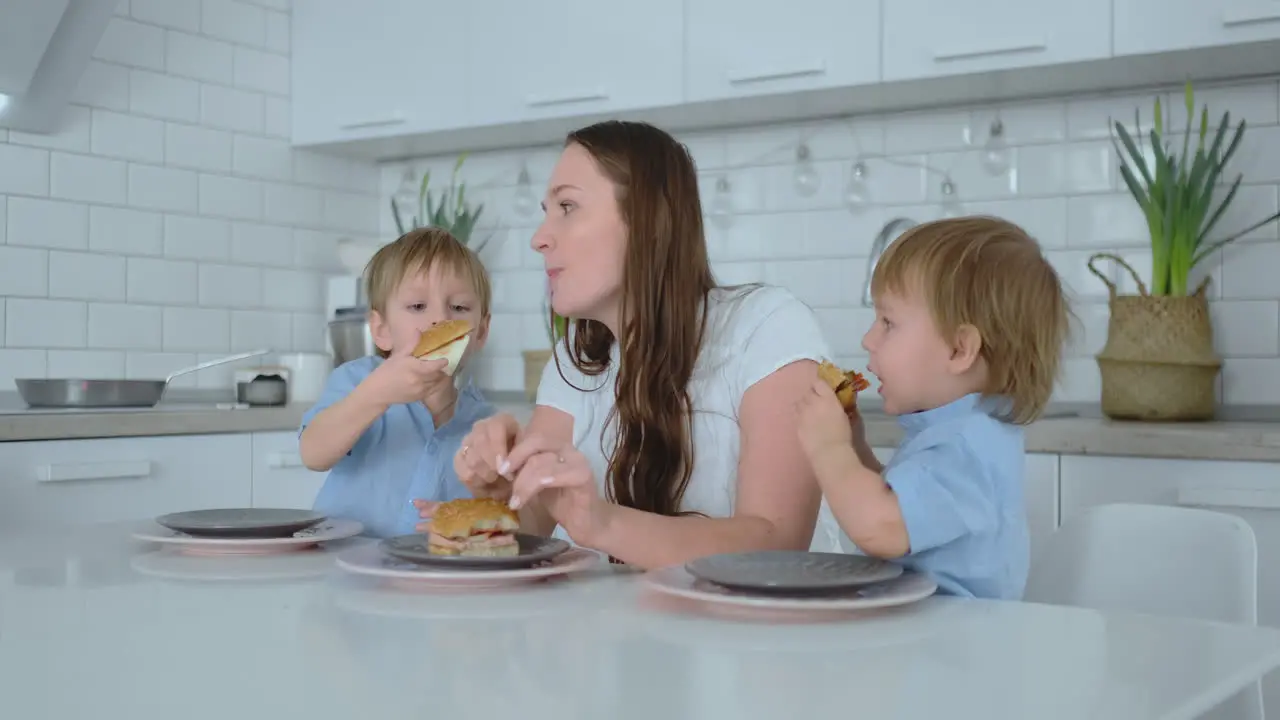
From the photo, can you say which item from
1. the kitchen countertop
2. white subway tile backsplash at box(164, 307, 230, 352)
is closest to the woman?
the kitchen countertop

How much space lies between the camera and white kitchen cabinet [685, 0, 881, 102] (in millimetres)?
2867

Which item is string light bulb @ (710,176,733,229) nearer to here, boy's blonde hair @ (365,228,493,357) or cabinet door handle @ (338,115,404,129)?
cabinet door handle @ (338,115,404,129)

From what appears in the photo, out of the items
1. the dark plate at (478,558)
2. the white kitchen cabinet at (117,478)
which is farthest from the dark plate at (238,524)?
the white kitchen cabinet at (117,478)

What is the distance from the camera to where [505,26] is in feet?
11.1

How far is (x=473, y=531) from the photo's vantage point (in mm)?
1228

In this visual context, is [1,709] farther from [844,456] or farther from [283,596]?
[844,456]

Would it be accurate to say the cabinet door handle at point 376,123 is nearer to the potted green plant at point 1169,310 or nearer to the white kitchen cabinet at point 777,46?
the white kitchen cabinet at point 777,46

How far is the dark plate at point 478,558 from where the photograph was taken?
119 cm

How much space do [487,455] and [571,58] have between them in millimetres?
2092

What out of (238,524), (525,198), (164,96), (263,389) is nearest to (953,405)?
(238,524)

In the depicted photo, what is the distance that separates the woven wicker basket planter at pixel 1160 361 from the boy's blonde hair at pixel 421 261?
1.37 metres

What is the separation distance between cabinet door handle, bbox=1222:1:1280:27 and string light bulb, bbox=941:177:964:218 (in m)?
0.76

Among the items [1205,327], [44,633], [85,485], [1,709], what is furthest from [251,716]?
[1205,327]

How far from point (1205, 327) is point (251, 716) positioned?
7.83 feet
